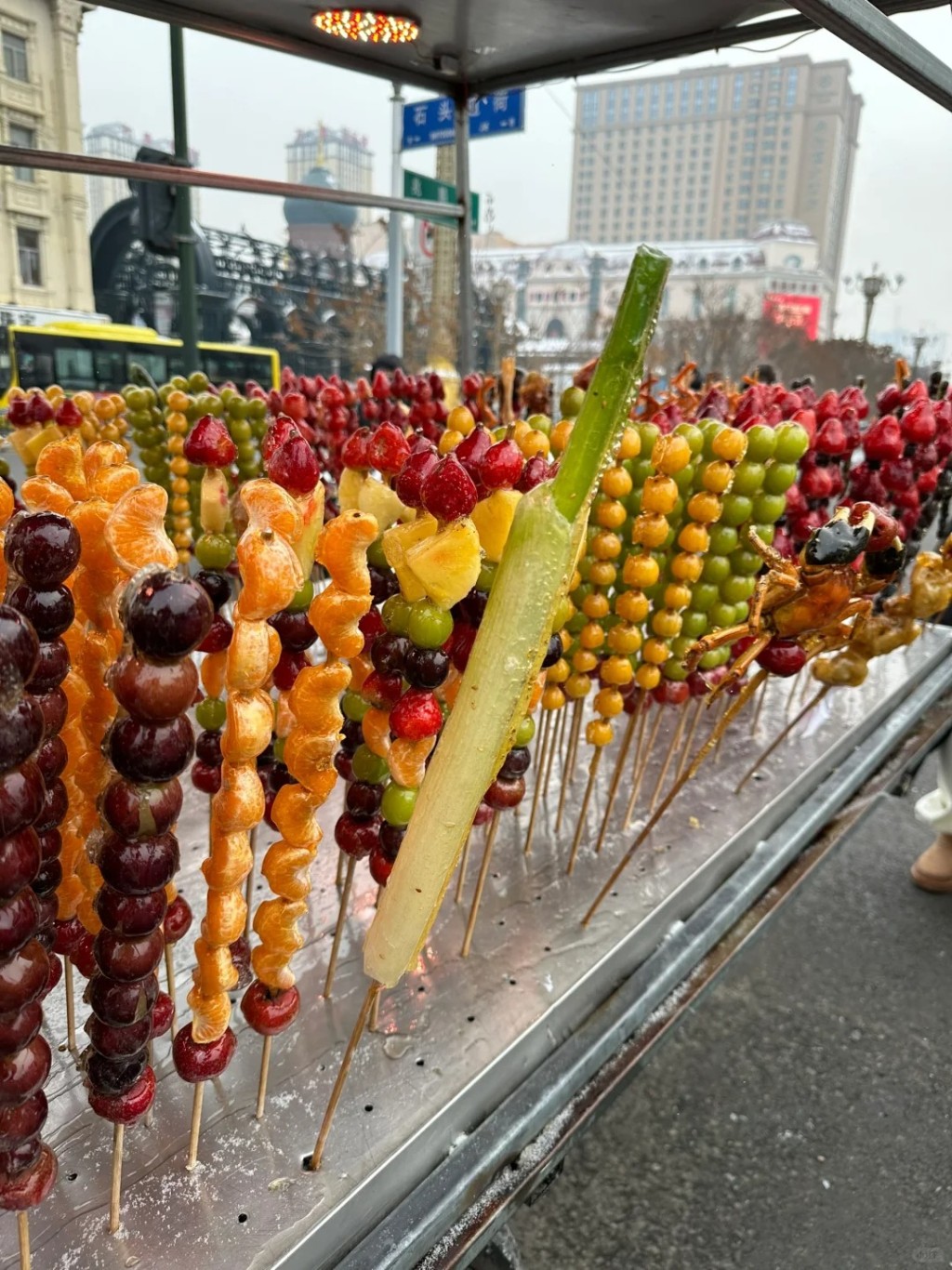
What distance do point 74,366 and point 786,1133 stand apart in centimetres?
737

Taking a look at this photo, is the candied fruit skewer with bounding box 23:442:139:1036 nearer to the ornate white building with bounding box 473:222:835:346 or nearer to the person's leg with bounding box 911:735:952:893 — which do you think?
the person's leg with bounding box 911:735:952:893

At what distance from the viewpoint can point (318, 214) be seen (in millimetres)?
17297

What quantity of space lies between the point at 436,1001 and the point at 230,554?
630 mm

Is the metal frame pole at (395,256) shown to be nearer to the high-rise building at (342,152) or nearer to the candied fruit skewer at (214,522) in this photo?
the candied fruit skewer at (214,522)

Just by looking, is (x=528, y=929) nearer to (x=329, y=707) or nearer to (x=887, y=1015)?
(x=329, y=707)

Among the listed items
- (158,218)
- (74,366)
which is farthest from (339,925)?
(74,366)

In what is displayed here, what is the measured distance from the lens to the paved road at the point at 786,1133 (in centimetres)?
158

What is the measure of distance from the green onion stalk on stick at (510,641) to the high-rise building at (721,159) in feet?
101

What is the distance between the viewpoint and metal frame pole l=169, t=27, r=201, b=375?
2789 mm

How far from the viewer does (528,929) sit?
1.26 m

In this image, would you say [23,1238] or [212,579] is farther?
[212,579]

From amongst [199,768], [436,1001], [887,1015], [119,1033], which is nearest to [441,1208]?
[436,1001]

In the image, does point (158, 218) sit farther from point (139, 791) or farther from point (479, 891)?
point (139, 791)

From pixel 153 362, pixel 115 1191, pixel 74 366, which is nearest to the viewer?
pixel 115 1191
